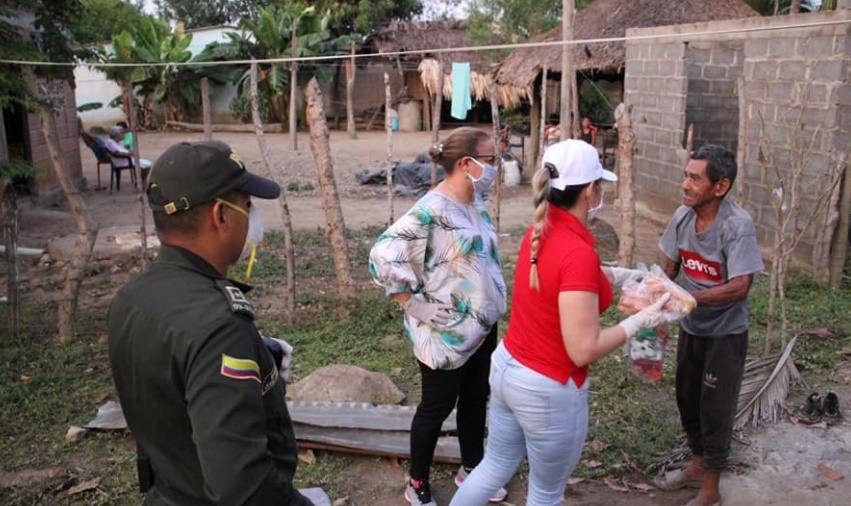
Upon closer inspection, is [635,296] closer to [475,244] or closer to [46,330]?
[475,244]

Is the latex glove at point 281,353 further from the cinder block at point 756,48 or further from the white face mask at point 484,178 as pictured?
the cinder block at point 756,48

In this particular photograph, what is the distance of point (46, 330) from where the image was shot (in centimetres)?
590

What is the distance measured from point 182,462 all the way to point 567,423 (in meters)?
1.27

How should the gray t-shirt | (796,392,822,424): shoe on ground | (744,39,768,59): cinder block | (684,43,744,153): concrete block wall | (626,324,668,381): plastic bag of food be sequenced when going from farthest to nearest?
(684,43,744,153): concrete block wall → (744,39,768,59): cinder block → (796,392,822,424): shoe on ground → the gray t-shirt → (626,324,668,381): plastic bag of food

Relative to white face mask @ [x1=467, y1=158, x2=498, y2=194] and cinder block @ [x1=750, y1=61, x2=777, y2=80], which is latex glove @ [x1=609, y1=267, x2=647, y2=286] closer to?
white face mask @ [x1=467, y1=158, x2=498, y2=194]

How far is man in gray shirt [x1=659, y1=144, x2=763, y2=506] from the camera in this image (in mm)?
2971

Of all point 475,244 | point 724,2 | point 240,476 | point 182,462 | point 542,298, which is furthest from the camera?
point 724,2

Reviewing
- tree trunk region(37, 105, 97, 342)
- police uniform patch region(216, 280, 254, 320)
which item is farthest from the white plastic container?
police uniform patch region(216, 280, 254, 320)

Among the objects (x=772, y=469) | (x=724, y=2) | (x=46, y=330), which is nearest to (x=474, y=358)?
(x=772, y=469)

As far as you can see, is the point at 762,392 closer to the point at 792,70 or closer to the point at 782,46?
the point at 792,70

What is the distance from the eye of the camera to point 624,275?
2.71 m

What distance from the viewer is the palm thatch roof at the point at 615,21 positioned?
42.3ft

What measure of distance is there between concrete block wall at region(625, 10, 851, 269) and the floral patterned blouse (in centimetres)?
289

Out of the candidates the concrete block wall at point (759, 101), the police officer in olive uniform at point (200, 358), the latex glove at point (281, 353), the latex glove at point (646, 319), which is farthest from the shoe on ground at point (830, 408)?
the police officer in olive uniform at point (200, 358)
